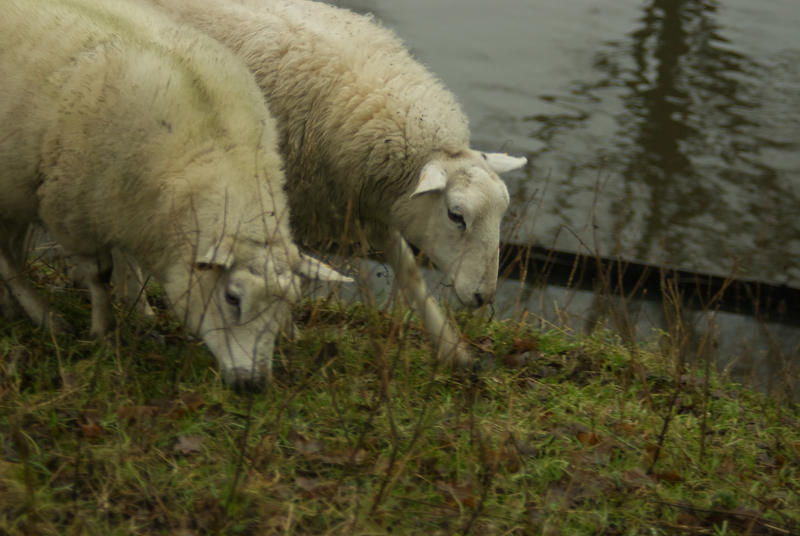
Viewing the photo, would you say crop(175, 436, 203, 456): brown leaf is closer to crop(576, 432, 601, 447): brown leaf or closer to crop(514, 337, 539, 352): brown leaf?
crop(576, 432, 601, 447): brown leaf

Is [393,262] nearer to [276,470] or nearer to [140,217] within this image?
[140,217]

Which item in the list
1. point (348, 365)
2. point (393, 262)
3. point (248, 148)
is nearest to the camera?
point (248, 148)

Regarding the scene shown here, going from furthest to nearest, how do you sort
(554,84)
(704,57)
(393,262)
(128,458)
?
(704,57)
(554,84)
(393,262)
(128,458)

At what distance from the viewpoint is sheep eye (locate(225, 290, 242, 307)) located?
3.33 m

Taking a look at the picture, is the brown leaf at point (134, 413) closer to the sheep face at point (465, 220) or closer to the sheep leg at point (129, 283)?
the sheep leg at point (129, 283)

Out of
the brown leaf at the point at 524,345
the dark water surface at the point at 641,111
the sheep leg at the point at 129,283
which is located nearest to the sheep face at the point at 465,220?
the brown leaf at the point at 524,345

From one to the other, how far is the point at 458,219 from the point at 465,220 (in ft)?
0.19

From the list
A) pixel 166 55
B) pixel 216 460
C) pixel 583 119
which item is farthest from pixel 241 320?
pixel 583 119

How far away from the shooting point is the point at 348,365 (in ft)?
12.9

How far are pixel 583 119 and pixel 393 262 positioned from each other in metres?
4.47

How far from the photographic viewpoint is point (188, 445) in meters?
3.08

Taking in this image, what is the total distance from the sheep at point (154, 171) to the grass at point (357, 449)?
0.70 ft

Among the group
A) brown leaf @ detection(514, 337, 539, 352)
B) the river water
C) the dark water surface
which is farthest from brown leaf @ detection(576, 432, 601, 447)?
the dark water surface

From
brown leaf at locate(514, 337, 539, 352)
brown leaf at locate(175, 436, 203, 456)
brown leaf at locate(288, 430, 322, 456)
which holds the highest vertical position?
brown leaf at locate(175, 436, 203, 456)
